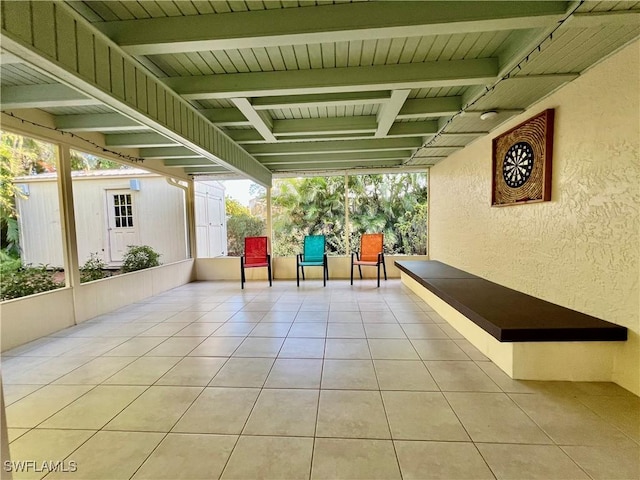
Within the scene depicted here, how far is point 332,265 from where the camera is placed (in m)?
5.99

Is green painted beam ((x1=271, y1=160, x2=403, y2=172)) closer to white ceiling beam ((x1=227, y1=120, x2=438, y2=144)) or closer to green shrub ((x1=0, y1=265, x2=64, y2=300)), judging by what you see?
white ceiling beam ((x1=227, y1=120, x2=438, y2=144))

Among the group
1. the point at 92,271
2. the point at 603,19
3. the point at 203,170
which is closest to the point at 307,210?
the point at 203,170

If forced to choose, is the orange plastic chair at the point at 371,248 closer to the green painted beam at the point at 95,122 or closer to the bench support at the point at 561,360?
the bench support at the point at 561,360

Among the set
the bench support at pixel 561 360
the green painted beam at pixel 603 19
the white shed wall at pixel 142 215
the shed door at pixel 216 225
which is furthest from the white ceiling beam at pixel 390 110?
the shed door at pixel 216 225

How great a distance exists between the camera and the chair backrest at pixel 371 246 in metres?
5.51

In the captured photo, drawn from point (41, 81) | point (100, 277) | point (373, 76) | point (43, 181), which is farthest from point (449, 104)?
point (43, 181)

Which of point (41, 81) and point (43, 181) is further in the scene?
point (43, 181)

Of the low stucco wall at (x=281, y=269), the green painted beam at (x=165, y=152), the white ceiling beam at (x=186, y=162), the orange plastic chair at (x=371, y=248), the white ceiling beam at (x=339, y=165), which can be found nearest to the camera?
the green painted beam at (x=165, y=152)

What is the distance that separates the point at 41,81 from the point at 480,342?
433 centimetres

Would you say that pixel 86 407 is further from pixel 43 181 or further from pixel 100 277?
pixel 43 181

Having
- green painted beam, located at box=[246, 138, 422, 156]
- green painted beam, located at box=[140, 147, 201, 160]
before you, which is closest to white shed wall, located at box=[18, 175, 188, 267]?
green painted beam, located at box=[140, 147, 201, 160]

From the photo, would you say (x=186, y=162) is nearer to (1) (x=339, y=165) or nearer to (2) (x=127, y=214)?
(2) (x=127, y=214)

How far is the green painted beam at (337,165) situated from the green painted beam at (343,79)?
2.98 meters

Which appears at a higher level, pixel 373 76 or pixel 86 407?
pixel 373 76
